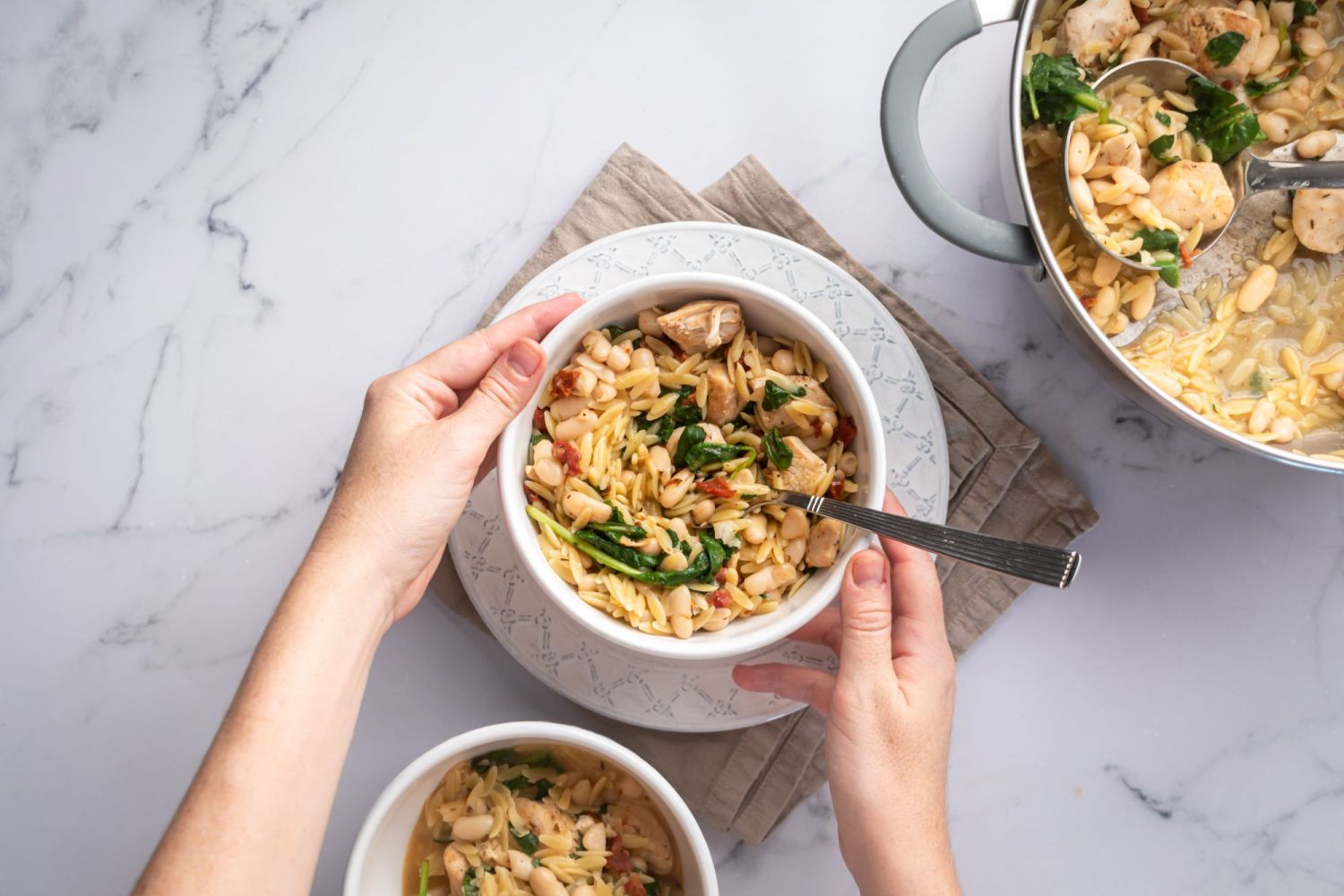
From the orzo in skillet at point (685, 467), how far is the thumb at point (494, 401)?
0.12m

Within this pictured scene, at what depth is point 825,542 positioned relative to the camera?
7.48 feet

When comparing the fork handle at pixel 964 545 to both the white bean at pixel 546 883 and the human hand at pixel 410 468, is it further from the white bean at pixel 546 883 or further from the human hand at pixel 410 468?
the white bean at pixel 546 883

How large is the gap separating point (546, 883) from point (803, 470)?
1197mm

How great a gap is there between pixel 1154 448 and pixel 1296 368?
0.43 meters

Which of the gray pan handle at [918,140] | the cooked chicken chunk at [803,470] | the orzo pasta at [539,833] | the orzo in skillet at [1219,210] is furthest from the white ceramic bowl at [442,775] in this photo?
the orzo in skillet at [1219,210]

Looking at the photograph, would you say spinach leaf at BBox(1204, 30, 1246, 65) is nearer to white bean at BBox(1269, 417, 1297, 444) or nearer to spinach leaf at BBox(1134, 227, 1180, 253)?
spinach leaf at BBox(1134, 227, 1180, 253)

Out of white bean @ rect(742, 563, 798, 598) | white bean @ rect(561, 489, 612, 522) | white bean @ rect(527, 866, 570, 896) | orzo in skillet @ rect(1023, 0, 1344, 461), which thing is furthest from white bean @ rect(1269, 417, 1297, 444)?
white bean @ rect(527, 866, 570, 896)

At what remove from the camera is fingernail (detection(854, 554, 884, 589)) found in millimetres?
2174

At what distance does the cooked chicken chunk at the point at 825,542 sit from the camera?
2275 mm

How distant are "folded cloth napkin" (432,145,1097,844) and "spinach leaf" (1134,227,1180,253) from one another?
527mm

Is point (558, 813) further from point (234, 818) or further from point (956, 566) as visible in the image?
point (956, 566)

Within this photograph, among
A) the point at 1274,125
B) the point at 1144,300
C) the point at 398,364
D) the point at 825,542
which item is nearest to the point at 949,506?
the point at 825,542

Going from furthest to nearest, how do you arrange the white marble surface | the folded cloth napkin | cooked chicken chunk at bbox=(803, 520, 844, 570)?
the white marble surface
the folded cloth napkin
cooked chicken chunk at bbox=(803, 520, 844, 570)

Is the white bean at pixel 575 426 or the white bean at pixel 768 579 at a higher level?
the white bean at pixel 575 426
